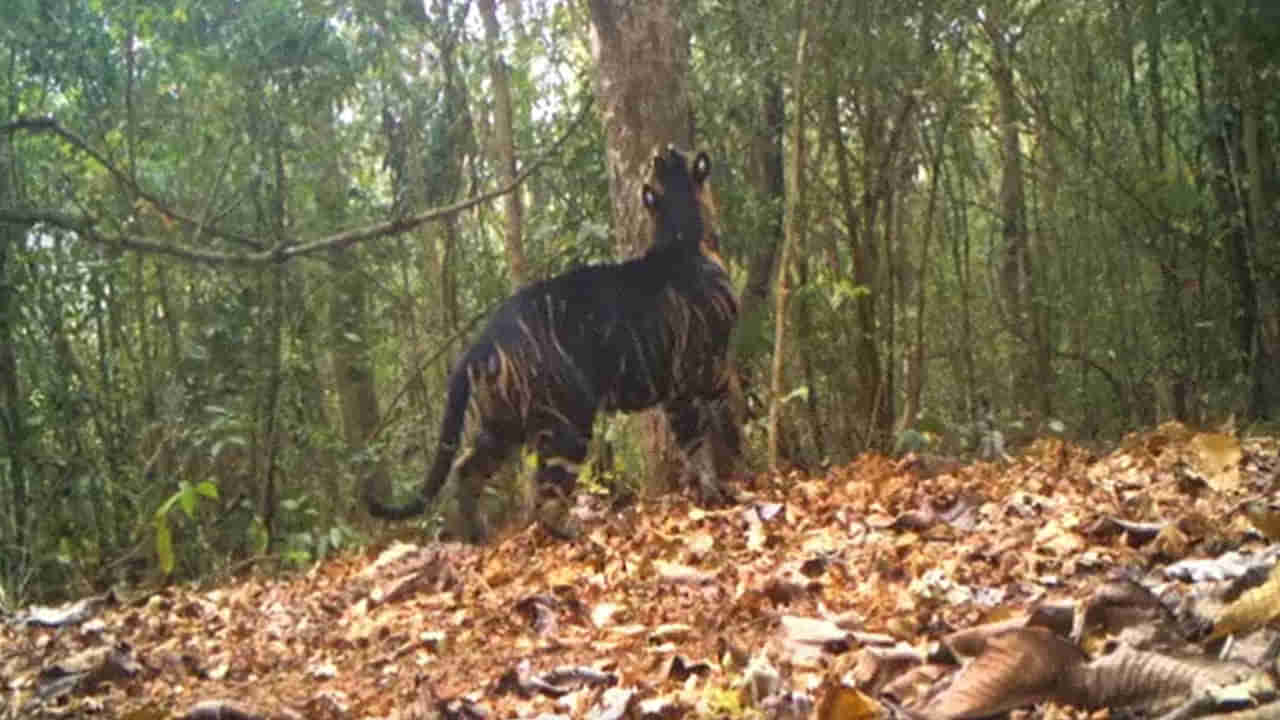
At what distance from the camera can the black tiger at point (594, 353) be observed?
6871 mm

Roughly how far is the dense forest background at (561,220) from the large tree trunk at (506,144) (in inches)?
1.7

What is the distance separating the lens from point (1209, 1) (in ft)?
25.9

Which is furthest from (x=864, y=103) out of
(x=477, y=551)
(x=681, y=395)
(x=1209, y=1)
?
(x=477, y=551)

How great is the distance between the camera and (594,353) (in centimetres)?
699

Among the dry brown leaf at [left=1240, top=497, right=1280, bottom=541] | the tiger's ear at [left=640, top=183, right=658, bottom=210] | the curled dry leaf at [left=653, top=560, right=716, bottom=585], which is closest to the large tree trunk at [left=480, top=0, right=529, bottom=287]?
the tiger's ear at [left=640, top=183, right=658, bottom=210]

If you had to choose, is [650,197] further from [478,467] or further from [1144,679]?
[1144,679]

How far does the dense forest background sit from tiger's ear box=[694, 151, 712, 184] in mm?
371

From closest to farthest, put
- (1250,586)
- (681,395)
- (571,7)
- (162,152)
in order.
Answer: (1250,586) < (681,395) < (162,152) < (571,7)

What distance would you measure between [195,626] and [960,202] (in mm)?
9318

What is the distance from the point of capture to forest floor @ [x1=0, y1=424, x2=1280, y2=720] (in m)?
2.55

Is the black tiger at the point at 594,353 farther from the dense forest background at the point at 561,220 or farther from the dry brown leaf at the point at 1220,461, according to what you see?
the dry brown leaf at the point at 1220,461

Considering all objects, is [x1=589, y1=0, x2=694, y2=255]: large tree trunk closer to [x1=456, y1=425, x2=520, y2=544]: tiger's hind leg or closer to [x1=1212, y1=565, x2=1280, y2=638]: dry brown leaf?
[x1=456, y1=425, x2=520, y2=544]: tiger's hind leg

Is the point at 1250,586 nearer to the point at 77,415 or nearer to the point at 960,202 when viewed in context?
the point at 77,415

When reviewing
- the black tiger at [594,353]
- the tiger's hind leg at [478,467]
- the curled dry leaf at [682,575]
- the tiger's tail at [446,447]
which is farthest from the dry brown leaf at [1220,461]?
the tiger's tail at [446,447]
